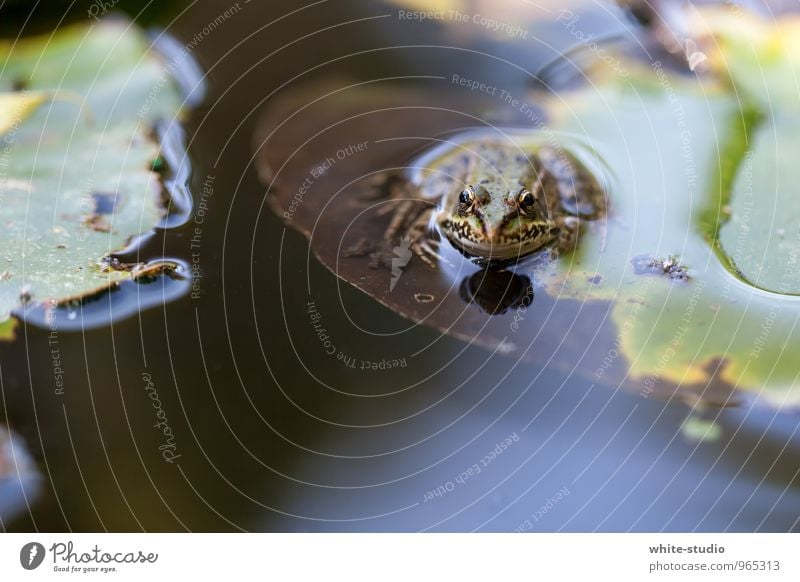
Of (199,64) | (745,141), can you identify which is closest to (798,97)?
(745,141)

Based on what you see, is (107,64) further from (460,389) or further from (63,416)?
(460,389)

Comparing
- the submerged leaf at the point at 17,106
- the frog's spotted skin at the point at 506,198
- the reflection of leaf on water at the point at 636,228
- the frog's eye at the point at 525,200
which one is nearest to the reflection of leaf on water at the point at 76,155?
the submerged leaf at the point at 17,106

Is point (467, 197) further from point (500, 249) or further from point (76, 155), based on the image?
point (76, 155)
